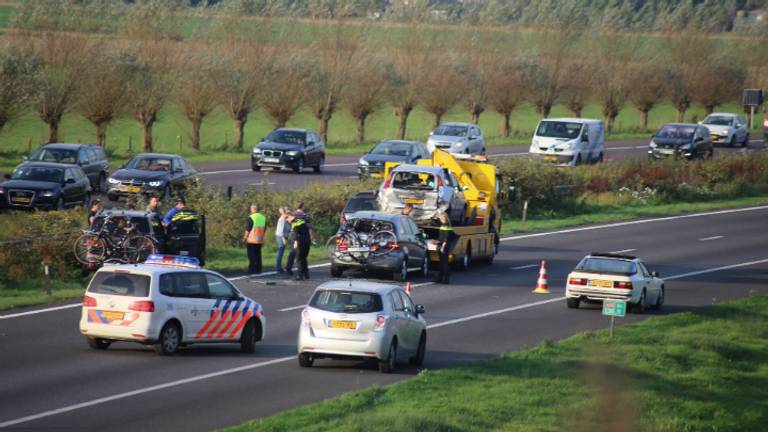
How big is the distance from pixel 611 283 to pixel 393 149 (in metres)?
24.0

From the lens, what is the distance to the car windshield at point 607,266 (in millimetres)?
27484

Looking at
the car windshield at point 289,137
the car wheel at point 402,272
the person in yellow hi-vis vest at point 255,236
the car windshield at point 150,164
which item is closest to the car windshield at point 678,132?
the car windshield at point 289,137

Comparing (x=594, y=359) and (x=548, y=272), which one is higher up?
(x=594, y=359)

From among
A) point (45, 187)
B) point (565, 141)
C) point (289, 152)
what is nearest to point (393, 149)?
point (289, 152)

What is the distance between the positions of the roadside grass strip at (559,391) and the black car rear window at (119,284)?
4.46 m

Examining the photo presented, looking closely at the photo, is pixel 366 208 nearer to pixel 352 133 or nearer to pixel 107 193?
pixel 107 193

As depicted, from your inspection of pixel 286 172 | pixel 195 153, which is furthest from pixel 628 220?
pixel 195 153

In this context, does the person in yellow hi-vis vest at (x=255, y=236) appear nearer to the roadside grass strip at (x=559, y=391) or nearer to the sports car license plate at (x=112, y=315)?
the roadside grass strip at (x=559, y=391)

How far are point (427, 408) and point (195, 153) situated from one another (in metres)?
46.6

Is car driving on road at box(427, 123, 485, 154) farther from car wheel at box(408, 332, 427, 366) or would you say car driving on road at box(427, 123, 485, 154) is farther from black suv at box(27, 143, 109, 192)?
car wheel at box(408, 332, 427, 366)

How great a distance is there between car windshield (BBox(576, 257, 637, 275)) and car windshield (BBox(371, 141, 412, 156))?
22416 millimetres

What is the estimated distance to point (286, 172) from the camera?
53.6 meters

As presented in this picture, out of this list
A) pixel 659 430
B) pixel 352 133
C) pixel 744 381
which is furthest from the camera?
pixel 352 133

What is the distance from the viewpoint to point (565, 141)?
56938 mm
